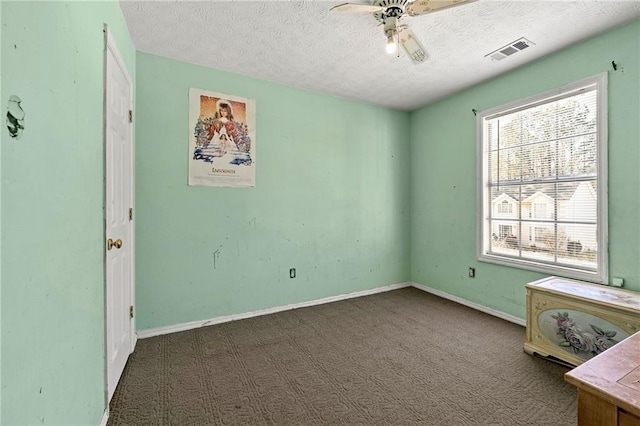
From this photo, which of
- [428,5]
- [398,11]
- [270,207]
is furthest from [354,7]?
[270,207]

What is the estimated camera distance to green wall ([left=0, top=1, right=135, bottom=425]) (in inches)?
32.3

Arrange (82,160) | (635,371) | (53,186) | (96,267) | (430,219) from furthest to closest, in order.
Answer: (430,219), (96,267), (82,160), (53,186), (635,371)

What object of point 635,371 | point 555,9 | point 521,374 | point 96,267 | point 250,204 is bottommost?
point 521,374

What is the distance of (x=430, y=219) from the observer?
159 inches

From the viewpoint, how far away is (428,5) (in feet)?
5.74

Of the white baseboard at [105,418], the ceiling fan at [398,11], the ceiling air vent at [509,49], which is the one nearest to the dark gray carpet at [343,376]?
the white baseboard at [105,418]

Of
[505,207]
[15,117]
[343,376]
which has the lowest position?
[343,376]

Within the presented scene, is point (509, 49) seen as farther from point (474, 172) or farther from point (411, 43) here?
point (474, 172)

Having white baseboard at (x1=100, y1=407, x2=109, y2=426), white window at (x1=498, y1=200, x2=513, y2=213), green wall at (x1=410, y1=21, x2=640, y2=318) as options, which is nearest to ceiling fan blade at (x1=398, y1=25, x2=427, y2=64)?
green wall at (x1=410, y1=21, x2=640, y2=318)

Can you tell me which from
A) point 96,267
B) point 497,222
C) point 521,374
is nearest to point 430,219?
point 497,222

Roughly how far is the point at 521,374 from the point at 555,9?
2682mm

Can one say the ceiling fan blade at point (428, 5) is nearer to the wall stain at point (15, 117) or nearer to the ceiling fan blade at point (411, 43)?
the ceiling fan blade at point (411, 43)

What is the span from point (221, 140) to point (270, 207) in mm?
898

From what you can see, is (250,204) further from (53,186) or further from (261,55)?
(53,186)
